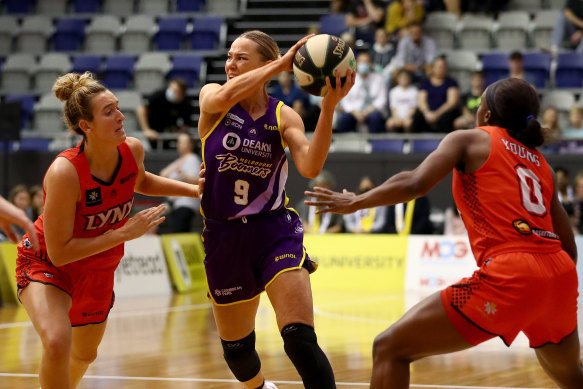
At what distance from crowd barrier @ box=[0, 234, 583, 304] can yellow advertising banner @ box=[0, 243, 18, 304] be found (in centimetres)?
128

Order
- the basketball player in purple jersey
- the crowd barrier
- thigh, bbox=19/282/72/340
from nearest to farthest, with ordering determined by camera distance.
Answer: thigh, bbox=19/282/72/340
the basketball player in purple jersey
the crowd barrier

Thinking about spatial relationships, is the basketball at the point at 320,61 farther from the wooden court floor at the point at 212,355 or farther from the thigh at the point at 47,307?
the wooden court floor at the point at 212,355

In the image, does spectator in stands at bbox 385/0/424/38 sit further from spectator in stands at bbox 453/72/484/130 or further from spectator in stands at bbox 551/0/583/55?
spectator in stands at bbox 551/0/583/55

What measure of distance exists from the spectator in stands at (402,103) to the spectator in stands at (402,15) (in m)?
1.58

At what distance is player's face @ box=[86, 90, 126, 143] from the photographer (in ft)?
15.0

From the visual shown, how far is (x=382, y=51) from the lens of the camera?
1459cm

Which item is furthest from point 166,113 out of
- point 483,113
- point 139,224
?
point 483,113

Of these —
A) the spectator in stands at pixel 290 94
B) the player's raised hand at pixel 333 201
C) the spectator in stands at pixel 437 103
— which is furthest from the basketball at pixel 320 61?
the spectator in stands at pixel 290 94

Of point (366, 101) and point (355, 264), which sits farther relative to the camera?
point (366, 101)

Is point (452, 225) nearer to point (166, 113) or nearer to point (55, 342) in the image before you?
point (166, 113)

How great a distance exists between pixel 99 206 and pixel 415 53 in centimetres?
1047

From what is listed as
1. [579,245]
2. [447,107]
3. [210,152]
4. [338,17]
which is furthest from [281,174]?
[338,17]

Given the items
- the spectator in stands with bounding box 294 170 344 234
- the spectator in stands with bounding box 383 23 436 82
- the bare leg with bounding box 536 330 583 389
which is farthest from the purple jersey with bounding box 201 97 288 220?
the spectator in stands with bounding box 383 23 436 82

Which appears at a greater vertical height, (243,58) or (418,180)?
(243,58)
